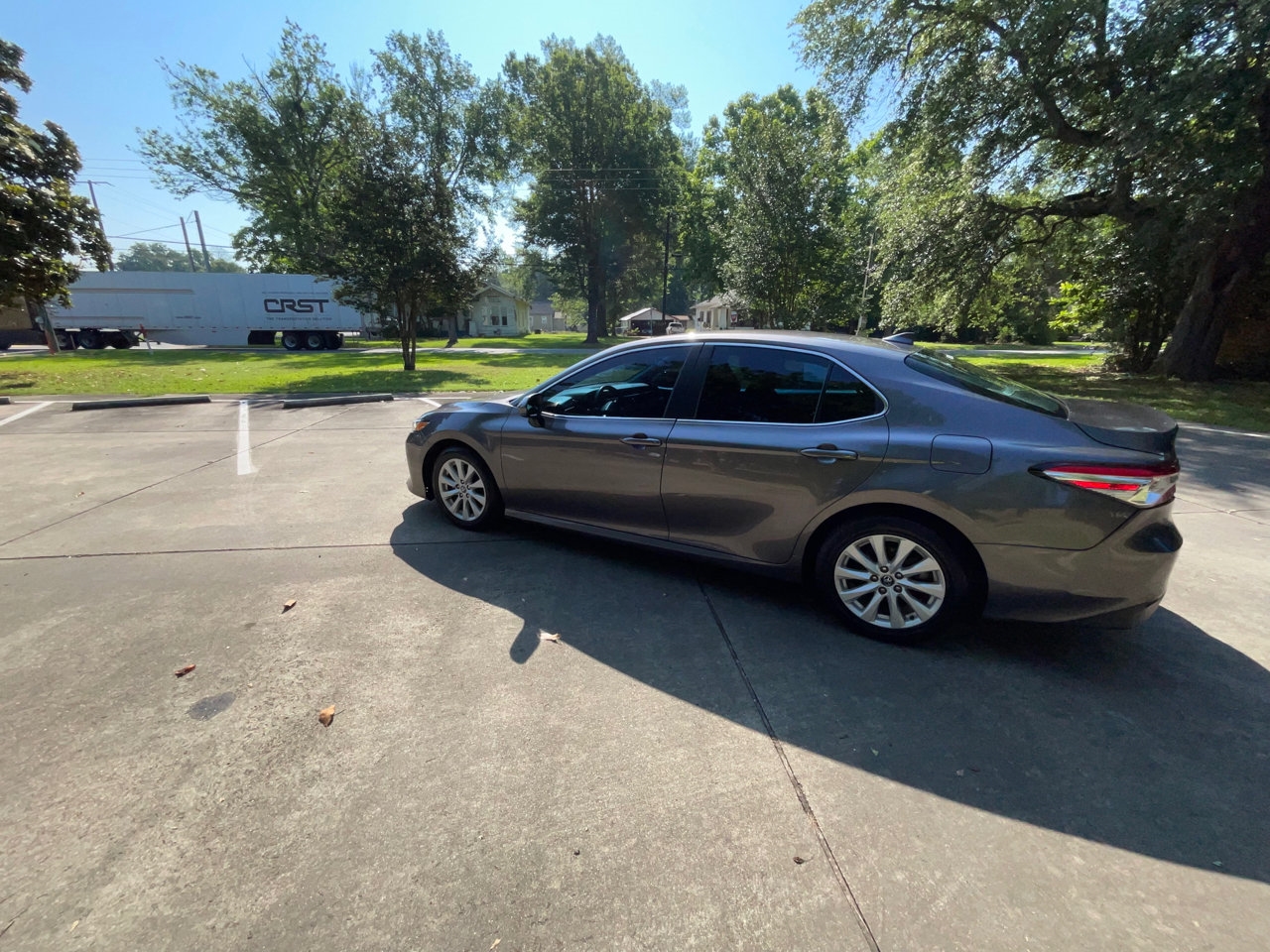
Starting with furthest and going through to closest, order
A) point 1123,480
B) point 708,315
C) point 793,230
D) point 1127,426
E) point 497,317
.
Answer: point 708,315 → point 497,317 → point 793,230 → point 1127,426 → point 1123,480

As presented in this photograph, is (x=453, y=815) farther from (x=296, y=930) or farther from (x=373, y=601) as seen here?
(x=373, y=601)

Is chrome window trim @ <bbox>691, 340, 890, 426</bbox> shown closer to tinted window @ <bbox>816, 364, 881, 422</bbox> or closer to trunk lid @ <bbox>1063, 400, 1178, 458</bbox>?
tinted window @ <bbox>816, 364, 881, 422</bbox>

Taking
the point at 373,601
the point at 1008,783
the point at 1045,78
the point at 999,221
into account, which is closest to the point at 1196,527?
the point at 1008,783

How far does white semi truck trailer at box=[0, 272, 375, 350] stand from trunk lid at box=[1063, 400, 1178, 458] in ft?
110

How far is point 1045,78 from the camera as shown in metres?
12.3

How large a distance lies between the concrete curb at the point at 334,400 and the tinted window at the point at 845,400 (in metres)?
10.5

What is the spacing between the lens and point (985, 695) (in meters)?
2.63

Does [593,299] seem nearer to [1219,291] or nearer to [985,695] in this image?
[1219,291]

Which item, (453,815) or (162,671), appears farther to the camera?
(162,671)

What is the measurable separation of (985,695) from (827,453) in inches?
53.1

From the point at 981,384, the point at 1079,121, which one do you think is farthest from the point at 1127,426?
the point at 1079,121

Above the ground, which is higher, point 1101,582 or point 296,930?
point 1101,582

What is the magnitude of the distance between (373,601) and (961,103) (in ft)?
55.5

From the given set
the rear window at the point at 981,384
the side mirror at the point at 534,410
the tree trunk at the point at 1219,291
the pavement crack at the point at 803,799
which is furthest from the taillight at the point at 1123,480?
the tree trunk at the point at 1219,291
